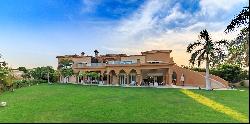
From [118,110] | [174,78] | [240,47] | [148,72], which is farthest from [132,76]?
[240,47]

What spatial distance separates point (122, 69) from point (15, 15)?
23645mm

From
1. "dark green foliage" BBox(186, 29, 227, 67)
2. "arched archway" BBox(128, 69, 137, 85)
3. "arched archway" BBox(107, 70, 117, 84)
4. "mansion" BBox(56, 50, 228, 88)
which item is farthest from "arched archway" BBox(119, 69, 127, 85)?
"dark green foliage" BBox(186, 29, 227, 67)

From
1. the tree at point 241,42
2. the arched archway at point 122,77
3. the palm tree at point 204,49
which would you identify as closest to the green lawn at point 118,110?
the tree at point 241,42

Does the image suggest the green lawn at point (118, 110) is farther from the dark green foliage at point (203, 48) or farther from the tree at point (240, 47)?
the dark green foliage at point (203, 48)

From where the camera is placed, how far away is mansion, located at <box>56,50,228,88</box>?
4500 cm

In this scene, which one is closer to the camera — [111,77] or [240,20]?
[240,20]

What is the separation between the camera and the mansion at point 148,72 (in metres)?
45.0

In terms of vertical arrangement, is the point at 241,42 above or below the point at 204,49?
below

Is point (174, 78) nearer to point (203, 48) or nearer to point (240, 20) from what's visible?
point (203, 48)

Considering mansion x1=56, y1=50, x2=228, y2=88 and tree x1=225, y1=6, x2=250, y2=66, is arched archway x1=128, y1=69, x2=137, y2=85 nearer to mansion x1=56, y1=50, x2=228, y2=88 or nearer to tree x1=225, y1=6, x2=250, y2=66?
mansion x1=56, y1=50, x2=228, y2=88

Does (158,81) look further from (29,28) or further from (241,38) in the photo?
(241,38)

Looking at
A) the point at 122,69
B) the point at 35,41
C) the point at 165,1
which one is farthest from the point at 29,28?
the point at 122,69

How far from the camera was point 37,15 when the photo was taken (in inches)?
886

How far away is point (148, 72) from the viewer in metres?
48.2
